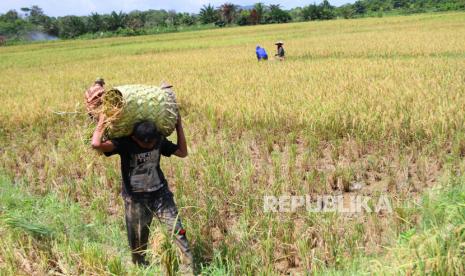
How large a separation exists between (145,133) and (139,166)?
254 millimetres

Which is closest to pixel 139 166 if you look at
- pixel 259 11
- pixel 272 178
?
pixel 272 178

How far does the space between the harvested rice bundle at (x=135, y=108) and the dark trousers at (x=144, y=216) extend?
0.43 metres

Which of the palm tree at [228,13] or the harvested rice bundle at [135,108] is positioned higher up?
the palm tree at [228,13]

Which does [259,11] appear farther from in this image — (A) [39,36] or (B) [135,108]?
(B) [135,108]

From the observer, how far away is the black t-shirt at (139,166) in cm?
259

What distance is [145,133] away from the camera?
2.45 m

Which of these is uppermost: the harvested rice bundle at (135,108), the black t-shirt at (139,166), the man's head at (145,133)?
the harvested rice bundle at (135,108)

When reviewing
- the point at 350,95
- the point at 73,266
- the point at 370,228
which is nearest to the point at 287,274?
the point at 370,228

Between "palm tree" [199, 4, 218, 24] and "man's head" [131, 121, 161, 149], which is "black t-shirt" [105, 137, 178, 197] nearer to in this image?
"man's head" [131, 121, 161, 149]

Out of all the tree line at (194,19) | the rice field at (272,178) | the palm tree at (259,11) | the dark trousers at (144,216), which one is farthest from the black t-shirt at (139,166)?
the palm tree at (259,11)

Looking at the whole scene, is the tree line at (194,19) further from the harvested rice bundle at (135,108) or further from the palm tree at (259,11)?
the harvested rice bundle at (135,108)

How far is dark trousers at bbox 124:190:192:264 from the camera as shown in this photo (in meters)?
2.63

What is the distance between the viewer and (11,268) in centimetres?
228

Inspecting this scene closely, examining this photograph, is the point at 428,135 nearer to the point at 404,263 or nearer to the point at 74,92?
the point at 404,263
